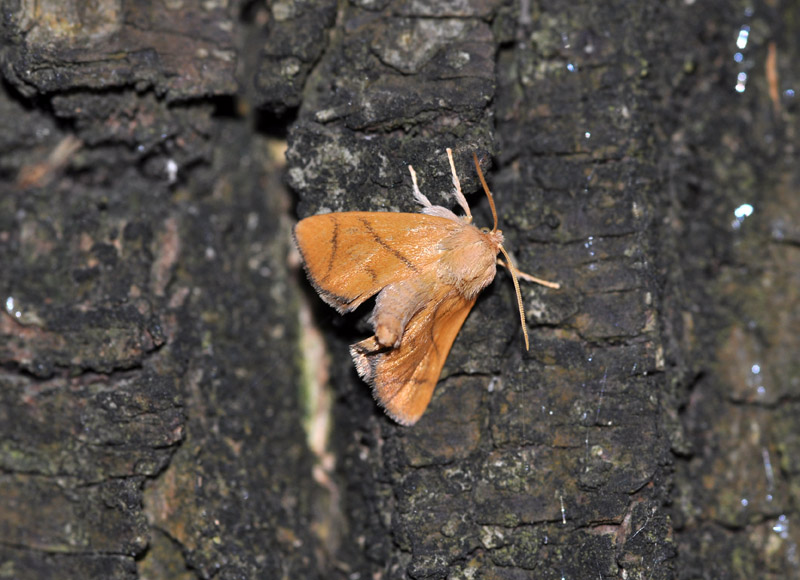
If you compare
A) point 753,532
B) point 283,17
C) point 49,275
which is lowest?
point 753,532

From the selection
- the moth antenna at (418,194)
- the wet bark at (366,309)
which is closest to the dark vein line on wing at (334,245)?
the wet bark at (366,309)

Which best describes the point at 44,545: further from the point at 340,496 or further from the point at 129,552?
the point at 340,496

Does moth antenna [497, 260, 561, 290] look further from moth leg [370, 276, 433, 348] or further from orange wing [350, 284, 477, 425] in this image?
moth leg [370, 276, 433, 348]

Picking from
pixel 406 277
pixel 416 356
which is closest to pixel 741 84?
pixel 406 277

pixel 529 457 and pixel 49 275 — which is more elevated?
pixel 49 275

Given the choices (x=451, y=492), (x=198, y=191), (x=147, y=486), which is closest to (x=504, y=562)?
(x=451, y=492)

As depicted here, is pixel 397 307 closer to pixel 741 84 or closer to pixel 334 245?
pixel 334 245
